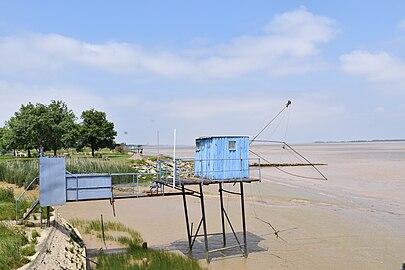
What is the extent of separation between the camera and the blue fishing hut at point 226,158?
18375 mm

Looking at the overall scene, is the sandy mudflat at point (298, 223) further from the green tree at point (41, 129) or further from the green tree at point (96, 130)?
the green tree at point (96, 130)

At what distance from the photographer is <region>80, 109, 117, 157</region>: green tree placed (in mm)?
Answer: 73312

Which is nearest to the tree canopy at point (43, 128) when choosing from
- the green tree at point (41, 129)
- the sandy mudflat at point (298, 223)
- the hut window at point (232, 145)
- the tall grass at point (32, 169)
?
the green tree at point (41, 129)

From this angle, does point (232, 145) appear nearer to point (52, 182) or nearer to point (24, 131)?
point (52, 182)

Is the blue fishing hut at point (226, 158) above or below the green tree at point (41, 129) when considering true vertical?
below

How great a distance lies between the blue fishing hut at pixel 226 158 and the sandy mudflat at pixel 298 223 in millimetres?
4142

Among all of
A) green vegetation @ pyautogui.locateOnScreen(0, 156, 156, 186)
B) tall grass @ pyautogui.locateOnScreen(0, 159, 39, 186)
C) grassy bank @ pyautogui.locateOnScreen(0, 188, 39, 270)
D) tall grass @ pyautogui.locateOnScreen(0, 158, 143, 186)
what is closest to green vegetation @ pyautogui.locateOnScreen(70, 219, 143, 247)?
grassy bank @ pyautogui.locateOnScreen(0, 188, 39, 270)

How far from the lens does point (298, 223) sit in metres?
26.8

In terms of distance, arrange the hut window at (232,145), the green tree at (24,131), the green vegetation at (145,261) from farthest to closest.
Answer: the green tree at (24,131) < the hut window at (232,145) < the green vegetation at (145,261)

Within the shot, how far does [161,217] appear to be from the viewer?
93.1ft

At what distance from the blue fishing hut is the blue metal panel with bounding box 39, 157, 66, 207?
20.4 feet

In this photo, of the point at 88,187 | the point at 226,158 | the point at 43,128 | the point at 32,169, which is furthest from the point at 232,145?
the point at 43,128

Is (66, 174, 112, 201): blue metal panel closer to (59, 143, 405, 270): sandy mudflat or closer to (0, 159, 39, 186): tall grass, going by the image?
(59, 143, 405, 270): sandy mudflat

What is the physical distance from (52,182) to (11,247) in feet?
13.3
